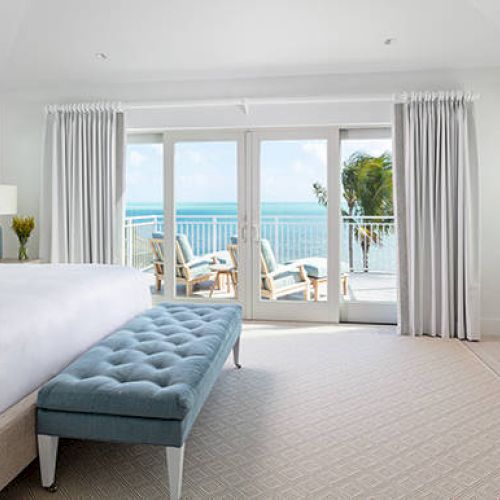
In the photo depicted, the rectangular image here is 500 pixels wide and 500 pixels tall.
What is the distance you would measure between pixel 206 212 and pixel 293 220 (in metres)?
0.89

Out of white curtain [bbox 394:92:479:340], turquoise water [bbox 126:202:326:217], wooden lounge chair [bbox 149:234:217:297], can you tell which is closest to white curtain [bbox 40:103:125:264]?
turquoise water [bbox 126:202:326:217]

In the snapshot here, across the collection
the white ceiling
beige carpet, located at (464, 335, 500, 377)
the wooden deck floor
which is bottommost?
beige carpet, located at (464, 335, 500, 377)

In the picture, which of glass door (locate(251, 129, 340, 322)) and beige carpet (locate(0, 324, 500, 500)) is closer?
beige carpet (locate(0, 324, 500, 500))

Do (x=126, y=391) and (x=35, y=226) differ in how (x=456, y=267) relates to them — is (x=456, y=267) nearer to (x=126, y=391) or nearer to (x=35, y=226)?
(x=126, y=391)

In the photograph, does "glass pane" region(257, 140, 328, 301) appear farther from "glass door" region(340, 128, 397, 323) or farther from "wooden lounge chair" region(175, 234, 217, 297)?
"wooden lounge chair" region(175, 234, 217, 297)

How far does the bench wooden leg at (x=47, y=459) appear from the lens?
1.98 m

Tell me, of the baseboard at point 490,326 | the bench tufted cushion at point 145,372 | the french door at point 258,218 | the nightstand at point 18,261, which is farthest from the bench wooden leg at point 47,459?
the baseboard at point 490,326

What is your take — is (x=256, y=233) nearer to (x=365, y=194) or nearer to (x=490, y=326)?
(x=365, y=194)

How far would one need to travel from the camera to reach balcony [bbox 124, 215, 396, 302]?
16.0ft

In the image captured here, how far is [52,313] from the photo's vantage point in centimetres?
226

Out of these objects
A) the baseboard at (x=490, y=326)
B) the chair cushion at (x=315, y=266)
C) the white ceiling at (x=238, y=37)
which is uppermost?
the white ceiling at (x=238, y=37)

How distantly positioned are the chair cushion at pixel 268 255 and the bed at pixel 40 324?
1.94 metres

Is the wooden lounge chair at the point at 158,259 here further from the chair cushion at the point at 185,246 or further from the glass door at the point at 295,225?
the glass door at the point at 295,225

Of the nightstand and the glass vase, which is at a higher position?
the glass vase
